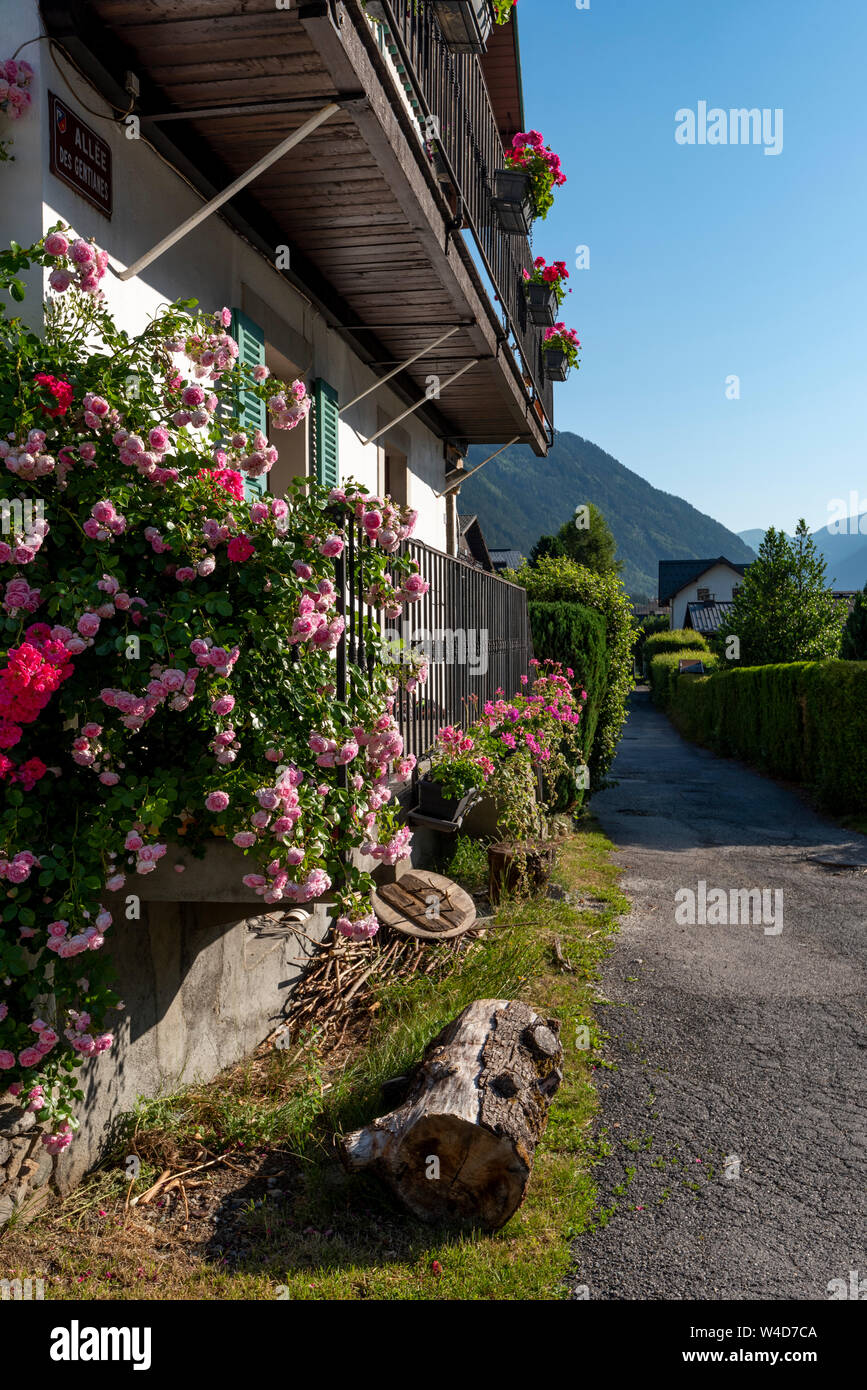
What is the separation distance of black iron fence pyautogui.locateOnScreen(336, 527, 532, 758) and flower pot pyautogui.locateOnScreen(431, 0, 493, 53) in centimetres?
338

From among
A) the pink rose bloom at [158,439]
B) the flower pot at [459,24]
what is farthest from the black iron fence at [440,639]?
the flower pot at [459,24]

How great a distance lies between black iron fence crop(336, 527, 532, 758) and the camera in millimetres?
4016

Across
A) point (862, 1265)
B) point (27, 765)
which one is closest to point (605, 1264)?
point (862, 1265)

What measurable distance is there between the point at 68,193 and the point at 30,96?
324 millimetres

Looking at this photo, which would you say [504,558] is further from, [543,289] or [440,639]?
[440,639]

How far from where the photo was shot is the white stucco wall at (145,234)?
3547 millimetres

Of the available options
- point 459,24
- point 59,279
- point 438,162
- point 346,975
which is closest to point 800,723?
point 438,162

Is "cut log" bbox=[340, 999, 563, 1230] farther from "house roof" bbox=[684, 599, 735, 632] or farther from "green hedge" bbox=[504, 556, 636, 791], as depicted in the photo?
"house roof" bbox=[684, 599, 735, 632]

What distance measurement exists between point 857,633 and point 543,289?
36.0 feet

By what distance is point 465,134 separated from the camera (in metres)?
7.14

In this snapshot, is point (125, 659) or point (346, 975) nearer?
point (125, 659)

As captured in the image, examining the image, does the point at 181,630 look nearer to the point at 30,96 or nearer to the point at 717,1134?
the point at 30,96

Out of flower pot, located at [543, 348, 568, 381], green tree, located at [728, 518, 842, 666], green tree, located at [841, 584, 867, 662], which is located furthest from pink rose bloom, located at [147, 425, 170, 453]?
green tree, located at [728, 518, 842, 666]

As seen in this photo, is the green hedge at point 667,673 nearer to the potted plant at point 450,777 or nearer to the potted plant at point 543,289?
the potted plant at point 543,289
